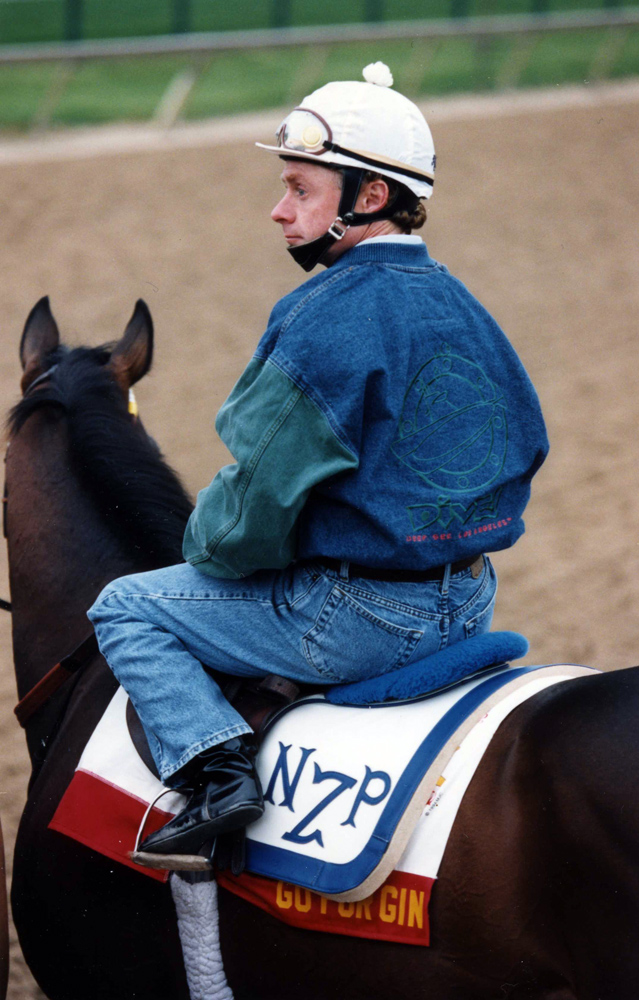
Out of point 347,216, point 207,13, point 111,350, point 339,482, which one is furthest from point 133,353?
point 207,13

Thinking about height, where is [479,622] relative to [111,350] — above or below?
below

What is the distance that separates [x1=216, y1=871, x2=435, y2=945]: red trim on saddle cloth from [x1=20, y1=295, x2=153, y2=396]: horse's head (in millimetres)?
1405

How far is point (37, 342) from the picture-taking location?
279 centimetres

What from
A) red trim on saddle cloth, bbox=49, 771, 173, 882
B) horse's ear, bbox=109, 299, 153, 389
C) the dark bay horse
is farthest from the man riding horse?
horse's ear, bbox=109, 299, 153, 389

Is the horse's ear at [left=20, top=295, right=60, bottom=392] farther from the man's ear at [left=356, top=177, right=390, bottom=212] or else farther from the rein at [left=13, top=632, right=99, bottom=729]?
the man's ear at [left=356, top=177, right=390, bottom=212]

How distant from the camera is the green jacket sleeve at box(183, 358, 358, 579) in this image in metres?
1.76

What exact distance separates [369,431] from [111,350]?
124 centimetres

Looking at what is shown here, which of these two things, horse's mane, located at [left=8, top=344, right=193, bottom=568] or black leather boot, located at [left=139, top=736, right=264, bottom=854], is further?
horse's mane, located at [left=8, top=344, right=193, bottom=568]

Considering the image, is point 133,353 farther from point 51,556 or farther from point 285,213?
point 285,213

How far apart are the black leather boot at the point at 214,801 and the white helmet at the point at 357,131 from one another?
3.76 feet

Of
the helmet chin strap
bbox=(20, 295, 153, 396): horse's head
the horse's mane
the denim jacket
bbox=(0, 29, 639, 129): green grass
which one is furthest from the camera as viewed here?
bbox=(0, 29, 639, 129): green grass

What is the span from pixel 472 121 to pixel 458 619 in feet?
36.3

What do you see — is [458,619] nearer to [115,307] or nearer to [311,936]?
[311,936]

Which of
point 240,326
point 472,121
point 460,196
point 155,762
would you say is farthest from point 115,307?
point 155,762
